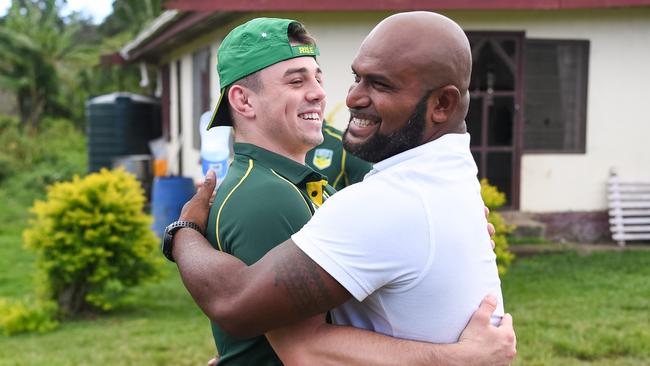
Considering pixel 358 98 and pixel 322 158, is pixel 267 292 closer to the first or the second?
pixel 358 98

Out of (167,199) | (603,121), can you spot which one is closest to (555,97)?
(603,121)

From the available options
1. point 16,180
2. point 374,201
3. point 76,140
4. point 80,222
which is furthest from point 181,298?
point 76,140

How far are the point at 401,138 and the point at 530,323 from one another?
16.6 ft

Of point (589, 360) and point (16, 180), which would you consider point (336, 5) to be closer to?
point (589, 360)

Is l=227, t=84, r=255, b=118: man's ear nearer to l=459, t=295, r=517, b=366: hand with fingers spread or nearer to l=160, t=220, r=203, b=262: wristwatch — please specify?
l=160, t=220, r=203, b=262: wristwatch

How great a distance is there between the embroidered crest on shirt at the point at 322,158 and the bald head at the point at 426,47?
3.12m

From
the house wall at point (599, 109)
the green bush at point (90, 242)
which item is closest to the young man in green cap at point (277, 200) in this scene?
the green bush at point (90, 242)

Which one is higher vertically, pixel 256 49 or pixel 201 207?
pixel 256 49

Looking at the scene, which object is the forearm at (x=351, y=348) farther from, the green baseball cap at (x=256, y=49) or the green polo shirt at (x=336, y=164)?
the green polo shirt at (x=336, y=164)

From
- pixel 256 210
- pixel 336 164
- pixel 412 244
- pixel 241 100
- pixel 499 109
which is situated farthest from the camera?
pixel 499 109

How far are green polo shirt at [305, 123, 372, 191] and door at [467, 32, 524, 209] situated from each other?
18.4ft

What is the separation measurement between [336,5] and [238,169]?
7254 mm

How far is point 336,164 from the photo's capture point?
4.84 metres

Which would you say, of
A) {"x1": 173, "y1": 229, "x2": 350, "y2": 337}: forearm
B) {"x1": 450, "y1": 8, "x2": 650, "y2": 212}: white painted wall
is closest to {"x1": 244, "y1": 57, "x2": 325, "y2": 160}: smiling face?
{"x1": 173, "y1": 229, "x2": 350, "y2": 337}: forearm
